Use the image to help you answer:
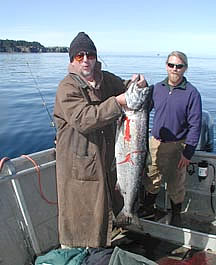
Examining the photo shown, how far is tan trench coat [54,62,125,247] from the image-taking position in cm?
324

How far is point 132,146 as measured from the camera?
3.51 m

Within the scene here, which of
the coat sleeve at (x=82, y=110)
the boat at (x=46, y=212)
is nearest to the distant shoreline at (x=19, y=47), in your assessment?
the boat at (x=46, y=212)

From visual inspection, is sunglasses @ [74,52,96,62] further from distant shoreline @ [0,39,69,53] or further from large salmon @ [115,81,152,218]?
distant shoreline @ [0,39,69,53]

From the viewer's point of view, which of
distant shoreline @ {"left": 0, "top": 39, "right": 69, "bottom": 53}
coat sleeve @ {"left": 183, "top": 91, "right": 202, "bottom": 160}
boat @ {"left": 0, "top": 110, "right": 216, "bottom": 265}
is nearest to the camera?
boat @ {"left": 0, "top": 110, "right": 216, "bottom": 265}

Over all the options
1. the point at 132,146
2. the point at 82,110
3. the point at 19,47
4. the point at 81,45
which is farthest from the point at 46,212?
the point at 19,47

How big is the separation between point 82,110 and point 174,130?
1777 mm

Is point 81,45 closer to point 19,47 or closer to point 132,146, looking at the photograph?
point 132,146

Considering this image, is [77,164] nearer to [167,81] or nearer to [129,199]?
[129,199]

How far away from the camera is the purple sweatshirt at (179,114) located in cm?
426

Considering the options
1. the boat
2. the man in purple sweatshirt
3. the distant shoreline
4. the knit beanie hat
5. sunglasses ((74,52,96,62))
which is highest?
the distant shoreline

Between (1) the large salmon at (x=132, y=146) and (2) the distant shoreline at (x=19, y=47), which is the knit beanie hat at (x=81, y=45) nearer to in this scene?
(1) the large salmon at (x=132, y=146)

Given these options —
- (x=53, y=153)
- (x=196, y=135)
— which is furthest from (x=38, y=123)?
(x=196, y=135)

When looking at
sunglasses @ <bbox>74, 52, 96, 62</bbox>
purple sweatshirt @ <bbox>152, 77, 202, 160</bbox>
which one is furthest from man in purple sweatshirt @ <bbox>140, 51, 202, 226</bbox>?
sunglasses @ <bbox>74, 52, 96, 62</bbox>

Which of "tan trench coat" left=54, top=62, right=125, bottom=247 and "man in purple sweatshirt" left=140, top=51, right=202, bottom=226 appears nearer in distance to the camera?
"tan trench coat" left=54, top=62, right=125, bottom=247
